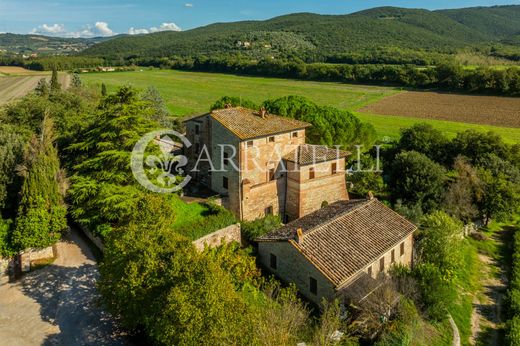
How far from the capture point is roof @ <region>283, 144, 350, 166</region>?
30067mm

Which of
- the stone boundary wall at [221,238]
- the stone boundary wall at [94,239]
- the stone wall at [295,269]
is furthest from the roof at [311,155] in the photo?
the stone boundary wall at [94,239]

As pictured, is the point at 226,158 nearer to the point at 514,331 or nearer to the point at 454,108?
the point at 514,331

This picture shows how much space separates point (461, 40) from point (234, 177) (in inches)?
7946

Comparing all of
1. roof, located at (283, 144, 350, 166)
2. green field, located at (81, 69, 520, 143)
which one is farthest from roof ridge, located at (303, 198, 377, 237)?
green field, located at (81, 69, 520, 143)

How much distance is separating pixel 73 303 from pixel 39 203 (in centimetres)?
696

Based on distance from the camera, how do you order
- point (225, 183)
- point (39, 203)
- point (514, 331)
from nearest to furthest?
point (514, 331)
point (39, 203)
point (225, 183)

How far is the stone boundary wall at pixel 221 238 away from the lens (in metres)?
24.5

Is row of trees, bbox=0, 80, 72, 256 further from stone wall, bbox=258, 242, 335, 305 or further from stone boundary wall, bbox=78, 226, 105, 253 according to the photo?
stone wall, bbox=258, 242, 335, 305

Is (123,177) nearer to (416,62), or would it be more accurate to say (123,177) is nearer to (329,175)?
(329,175)

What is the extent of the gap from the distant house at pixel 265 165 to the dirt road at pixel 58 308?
35.8 feet

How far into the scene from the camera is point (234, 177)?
29141 millimetres

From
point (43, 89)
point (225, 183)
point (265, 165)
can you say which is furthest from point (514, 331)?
point (43, 89)

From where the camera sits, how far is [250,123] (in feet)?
98.2

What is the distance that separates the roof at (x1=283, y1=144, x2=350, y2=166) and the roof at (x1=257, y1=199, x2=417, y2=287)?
14.8 feet
